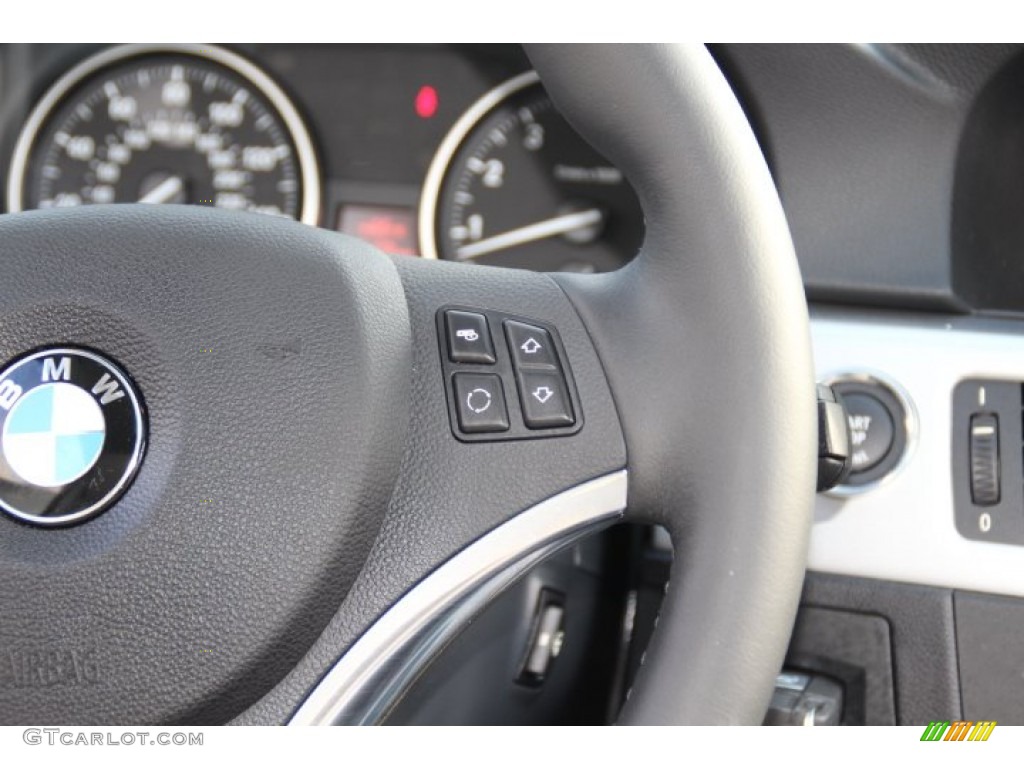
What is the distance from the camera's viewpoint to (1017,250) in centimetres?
115

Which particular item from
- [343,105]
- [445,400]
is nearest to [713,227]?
[445,400]

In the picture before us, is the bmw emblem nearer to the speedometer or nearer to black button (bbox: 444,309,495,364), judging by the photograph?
black button (bbox: 444,309,495,364)

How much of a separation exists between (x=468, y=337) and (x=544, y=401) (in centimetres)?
6

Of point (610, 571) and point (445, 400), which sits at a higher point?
point (445, 400)

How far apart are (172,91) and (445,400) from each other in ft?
3.20

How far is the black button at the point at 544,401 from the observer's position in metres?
0.74

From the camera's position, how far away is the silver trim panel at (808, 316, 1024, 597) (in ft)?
3.30

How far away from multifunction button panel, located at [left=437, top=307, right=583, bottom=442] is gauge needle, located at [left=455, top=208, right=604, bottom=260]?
2.24 feet

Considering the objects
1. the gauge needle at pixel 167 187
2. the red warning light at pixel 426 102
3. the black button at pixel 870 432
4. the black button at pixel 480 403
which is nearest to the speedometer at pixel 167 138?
the gauge needle at pixel 167 187

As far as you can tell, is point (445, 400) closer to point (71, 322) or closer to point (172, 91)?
point (71, 322)

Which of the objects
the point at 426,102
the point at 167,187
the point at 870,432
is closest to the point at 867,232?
the point at 870,432

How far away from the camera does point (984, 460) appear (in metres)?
1.02

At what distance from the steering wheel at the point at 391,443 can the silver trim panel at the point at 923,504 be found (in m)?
0.35

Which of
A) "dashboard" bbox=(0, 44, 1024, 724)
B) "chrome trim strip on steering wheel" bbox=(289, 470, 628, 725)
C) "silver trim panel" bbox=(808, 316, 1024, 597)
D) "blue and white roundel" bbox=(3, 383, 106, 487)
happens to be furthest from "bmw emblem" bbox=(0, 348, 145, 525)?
"silver trim panel" bbox=(808, 316, 1024, 597)
